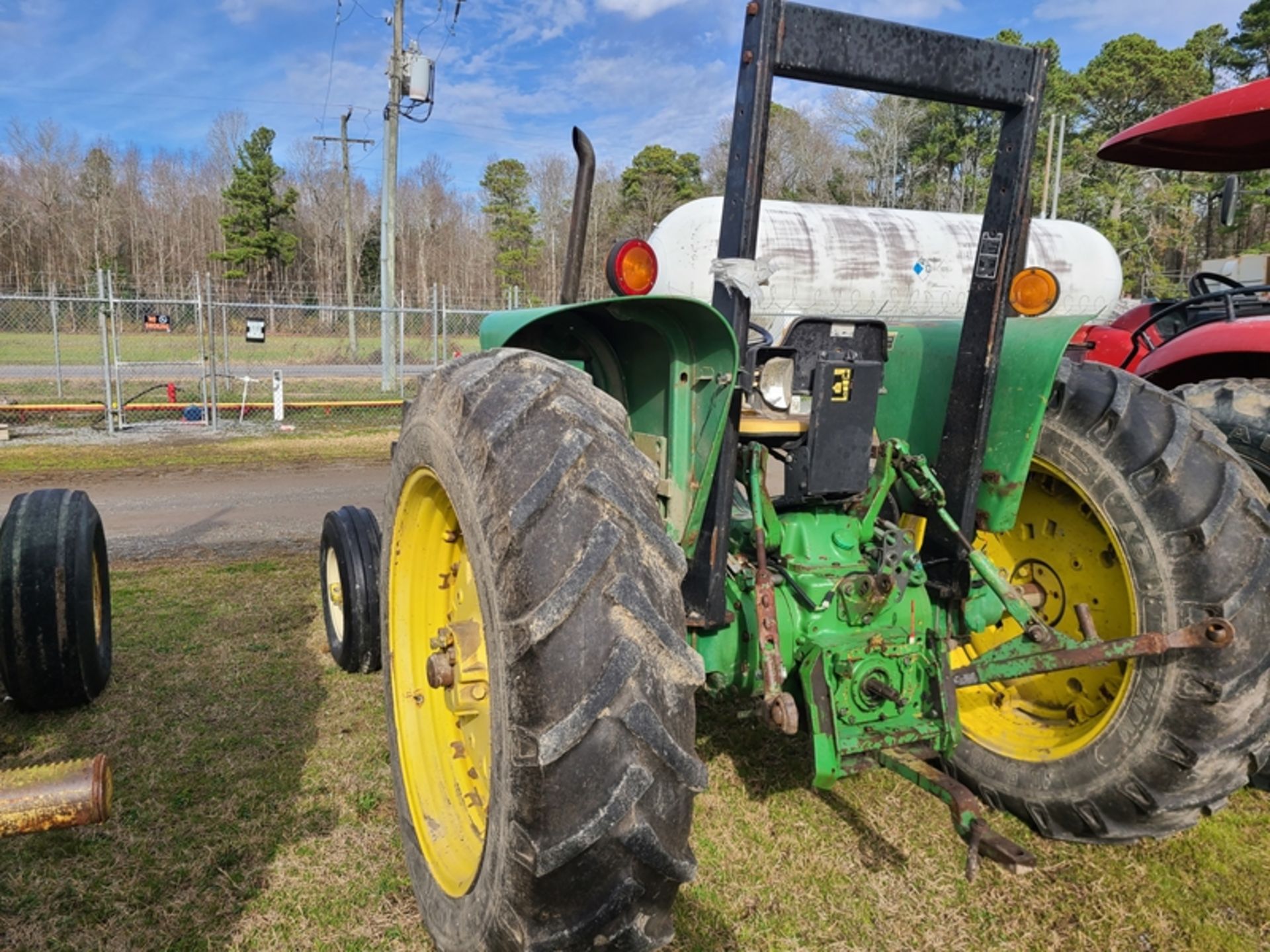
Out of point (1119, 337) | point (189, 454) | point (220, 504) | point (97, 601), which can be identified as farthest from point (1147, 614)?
point (189, 454)

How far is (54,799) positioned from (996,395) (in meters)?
2.61

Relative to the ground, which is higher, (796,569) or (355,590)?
(796,569)

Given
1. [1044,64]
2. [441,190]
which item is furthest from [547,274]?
[1044,64]

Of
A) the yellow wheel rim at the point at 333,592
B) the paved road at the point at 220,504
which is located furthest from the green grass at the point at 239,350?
the yellow wheel rim at the point at 333,592

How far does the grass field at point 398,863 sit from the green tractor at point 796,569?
0.28 m

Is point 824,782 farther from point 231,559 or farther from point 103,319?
point 103,319

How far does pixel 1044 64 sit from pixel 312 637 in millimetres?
4387

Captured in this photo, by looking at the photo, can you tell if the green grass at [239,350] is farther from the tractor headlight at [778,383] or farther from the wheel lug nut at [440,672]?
the wheel lug nut at [440,672]

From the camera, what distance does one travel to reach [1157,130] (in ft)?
14.5

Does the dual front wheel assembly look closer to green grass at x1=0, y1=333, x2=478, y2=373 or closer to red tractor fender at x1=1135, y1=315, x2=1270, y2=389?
red tractor fender at x1=1135, y1=315, x2=1270, y2=389

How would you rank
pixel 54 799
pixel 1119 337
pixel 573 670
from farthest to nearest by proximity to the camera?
pixel 1119 337 → pixel 573 670 → pixel 54 799

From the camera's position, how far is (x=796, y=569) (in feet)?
8.91

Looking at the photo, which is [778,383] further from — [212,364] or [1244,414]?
[212,364]

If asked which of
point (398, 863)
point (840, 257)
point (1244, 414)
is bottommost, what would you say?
point (398, 863)
